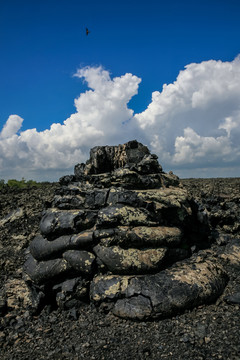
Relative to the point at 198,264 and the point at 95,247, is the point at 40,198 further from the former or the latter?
the point at 198,264

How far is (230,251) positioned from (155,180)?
4.72 meters

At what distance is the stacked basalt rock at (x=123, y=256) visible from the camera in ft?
23.9

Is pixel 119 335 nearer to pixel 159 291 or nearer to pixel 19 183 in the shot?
pixel 159 291

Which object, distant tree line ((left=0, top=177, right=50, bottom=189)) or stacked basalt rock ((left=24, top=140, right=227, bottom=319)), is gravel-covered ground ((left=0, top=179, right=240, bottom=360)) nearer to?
stacked basalt rock ((left=24, top=140, right=227, bottom=319))

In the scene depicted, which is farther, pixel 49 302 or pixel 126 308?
pixel 49 302

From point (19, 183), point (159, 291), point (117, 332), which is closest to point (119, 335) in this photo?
point (117, 332)

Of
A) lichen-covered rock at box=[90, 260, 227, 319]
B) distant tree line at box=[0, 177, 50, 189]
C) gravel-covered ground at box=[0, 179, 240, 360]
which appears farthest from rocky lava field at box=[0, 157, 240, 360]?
distant tree line at box=[0, 177, 50, 189]

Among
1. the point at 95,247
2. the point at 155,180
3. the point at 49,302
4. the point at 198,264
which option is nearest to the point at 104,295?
the point at 95,247

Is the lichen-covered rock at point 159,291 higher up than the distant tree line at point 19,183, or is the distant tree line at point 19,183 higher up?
the distant tree line at point 19,183

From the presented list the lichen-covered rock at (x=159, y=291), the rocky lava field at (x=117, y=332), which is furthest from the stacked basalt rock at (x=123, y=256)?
the rocky lava field at (x=117, y=332)

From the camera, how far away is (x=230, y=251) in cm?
1033

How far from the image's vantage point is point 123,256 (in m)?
8.00

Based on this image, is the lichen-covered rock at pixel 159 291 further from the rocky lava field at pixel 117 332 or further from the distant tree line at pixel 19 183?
the distant tree line at pixel 19 183

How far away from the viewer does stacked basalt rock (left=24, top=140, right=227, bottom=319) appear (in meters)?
7.29
